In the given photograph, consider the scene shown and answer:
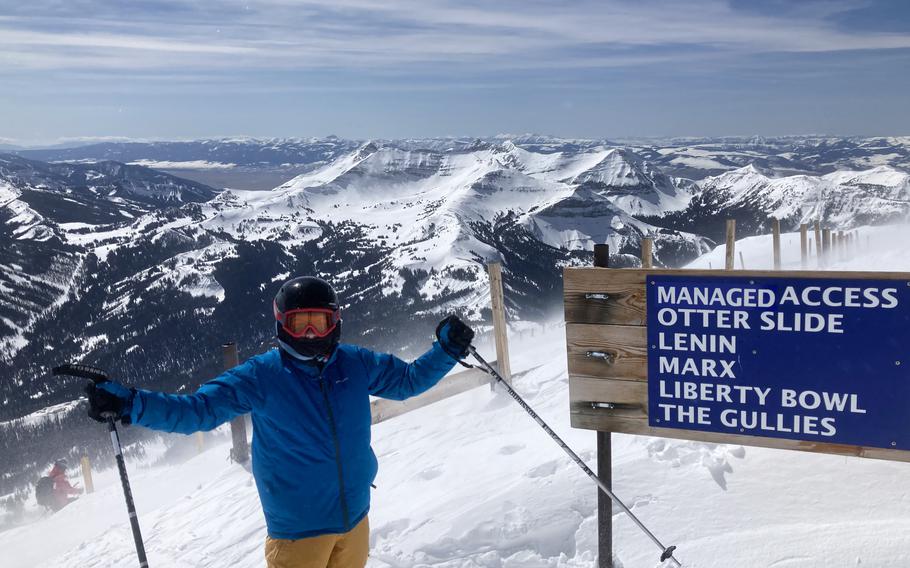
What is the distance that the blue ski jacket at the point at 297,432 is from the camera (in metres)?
2.92

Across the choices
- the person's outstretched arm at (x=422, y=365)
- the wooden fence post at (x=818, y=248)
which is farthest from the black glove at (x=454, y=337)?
the wooden fence post at (x=818, y=248)

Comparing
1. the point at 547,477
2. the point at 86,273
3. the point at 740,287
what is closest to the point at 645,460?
the point at 547,477

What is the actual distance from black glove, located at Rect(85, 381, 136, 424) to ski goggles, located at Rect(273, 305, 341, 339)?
2.37 feet

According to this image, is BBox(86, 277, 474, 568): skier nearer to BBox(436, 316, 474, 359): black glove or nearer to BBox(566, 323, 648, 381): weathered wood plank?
BBox(436, 316, 474, 359): black glove

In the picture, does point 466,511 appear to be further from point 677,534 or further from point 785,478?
point 785,478

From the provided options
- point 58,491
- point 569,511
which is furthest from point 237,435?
point 58,491

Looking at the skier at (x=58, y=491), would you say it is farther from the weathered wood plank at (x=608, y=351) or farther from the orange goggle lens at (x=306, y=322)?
the weathered wood plank at (x=608, y=351)

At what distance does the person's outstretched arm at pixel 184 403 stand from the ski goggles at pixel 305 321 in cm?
23

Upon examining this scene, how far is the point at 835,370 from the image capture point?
3.06 metres

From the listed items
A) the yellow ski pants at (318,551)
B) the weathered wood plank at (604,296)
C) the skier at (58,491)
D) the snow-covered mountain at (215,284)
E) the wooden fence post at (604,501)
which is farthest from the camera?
the snow-covered mountain at (215,284)

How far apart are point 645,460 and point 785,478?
0.98 m

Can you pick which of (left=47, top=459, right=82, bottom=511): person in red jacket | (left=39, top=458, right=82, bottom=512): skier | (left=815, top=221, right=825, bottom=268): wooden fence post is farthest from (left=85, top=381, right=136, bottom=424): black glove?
(left=815, top=221, right=825, bottom=268): wooden fence post

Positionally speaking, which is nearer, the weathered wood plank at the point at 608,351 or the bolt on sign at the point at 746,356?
the bolt on sign at the point at 746,356

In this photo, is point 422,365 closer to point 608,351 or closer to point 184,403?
point 608,351
